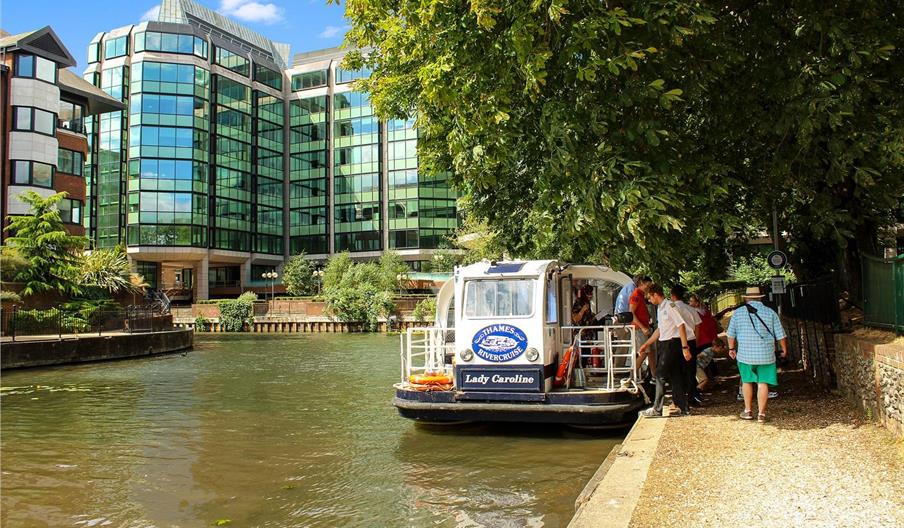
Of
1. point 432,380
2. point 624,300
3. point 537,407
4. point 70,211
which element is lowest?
point 537,407

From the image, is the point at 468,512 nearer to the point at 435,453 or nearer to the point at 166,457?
the point at 435,453

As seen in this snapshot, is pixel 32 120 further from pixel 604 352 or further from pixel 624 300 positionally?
pixel 604 352

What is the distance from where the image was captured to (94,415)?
15.6m

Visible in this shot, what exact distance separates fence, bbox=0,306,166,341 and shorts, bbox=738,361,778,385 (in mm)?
27494

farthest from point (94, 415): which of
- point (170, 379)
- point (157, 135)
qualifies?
point (157, 135)

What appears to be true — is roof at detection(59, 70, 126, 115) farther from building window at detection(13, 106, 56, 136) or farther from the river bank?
the river bank

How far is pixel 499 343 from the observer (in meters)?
11.4

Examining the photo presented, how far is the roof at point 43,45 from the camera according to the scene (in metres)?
39.2

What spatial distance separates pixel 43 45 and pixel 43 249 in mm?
15079

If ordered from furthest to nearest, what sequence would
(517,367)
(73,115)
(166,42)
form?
(166,42) → (73,115) → (517,367)

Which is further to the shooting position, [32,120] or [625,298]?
[32,120]

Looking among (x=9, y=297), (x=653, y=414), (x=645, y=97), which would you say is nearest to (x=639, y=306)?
(x=653, y=414)

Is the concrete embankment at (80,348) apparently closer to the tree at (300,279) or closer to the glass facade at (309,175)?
the tree at (300,279)

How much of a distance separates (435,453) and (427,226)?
64.7 metres
